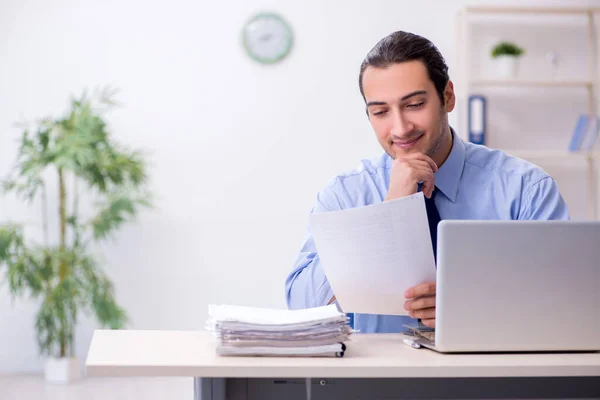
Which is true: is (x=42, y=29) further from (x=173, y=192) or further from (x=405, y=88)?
(x=405, y=88)

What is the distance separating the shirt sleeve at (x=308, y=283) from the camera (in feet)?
5.85

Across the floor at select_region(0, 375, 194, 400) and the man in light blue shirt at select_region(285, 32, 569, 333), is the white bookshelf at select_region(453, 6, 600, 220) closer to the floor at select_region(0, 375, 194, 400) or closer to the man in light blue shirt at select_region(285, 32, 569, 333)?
the floor at select_region(0, 375, 194, 400)

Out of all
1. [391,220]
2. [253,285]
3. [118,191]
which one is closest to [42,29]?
[118,191]

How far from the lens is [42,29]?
4.38m

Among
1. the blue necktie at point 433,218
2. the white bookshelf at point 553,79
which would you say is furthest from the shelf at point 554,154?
the blue necktie at point 433,218

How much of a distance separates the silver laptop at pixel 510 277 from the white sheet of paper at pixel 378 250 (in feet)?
0.37

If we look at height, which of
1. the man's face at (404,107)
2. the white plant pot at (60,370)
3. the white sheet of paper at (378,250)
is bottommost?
the white plant pot at (60,370)

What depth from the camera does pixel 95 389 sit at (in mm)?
3957

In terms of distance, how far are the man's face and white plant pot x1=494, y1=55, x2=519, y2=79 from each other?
2.54 m

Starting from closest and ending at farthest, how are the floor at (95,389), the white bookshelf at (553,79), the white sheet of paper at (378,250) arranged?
the white sheet of paper at (378,250) → the floor at (95,389) → the white bookshelf at (553,79)

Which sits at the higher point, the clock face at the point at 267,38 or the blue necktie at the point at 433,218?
the clock face at the point at 267,38

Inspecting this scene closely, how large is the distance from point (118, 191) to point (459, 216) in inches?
101

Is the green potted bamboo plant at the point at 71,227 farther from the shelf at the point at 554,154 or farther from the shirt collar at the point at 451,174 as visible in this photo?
the shirt collar at the point at 451,174

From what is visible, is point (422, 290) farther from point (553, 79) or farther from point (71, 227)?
point (553, 79)
